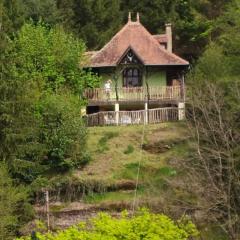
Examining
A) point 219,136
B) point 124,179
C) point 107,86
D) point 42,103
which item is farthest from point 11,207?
point 107,86

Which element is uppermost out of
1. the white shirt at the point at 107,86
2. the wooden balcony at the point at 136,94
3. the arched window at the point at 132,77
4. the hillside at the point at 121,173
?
the arched window at the point at 132,77

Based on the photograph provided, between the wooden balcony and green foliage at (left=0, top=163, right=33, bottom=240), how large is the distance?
411 inches

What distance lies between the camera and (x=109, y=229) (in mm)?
18484

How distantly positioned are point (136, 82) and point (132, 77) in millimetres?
395

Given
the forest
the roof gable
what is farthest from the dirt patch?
the roof gable

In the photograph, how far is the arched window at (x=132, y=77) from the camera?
40656mm

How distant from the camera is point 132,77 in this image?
40.9m

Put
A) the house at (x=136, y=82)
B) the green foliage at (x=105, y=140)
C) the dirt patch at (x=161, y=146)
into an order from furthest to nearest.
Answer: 1. the house at (x=136, y=82)
2. the dirt patch at (x=161, y=146)
3. the green foliage at (x=105, y=140)

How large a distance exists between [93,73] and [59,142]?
8.21 meters

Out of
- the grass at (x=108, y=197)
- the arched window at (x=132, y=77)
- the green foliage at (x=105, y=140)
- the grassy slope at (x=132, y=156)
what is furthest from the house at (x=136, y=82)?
the grass at (x=108, y=197)

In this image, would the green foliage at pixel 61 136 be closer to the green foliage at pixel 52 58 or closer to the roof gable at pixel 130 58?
the green foliage at pixel 52 58

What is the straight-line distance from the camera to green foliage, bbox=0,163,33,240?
26969mm

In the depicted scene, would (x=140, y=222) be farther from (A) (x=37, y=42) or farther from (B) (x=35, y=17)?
(B) (x=35, y=17)

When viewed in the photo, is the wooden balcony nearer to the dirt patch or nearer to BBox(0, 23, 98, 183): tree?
BBox(0, 23, 98, 183): tree
